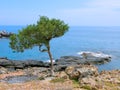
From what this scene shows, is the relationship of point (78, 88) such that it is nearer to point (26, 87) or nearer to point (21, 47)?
point (26, 87)

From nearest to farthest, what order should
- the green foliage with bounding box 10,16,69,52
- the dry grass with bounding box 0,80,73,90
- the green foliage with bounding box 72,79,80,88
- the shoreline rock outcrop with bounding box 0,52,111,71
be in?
the dry grass with bounding box 0,80,73,90 < the green foliage with bounding box 72,79,80,88 < the green foliage with bounding box 10,16,69,52 < the shoreline rock outcrop with bounding box 0,52,111,71

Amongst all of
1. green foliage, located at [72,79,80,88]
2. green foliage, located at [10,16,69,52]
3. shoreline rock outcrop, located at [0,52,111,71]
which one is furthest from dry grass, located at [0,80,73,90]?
shoreline rock outcrop, located at [0,52,111,71]

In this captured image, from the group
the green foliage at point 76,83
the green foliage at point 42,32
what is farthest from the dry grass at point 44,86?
the green foliage at point 42,32

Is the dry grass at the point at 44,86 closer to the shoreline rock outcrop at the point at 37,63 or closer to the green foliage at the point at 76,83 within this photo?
the green foliage at the point at 76,83

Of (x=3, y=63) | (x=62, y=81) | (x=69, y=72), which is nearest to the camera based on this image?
(x=62, y=81)

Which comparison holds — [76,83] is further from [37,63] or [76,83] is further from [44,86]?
[37,63]

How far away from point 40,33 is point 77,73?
25.4 ft

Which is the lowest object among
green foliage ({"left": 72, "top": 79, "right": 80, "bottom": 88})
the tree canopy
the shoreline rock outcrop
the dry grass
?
the shoreline rock outcrop

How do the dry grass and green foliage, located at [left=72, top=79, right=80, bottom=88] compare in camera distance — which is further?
green foliage, located at [left=72, top=79, right=80, bottom=88]

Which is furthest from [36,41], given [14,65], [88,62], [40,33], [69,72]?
[88,62]

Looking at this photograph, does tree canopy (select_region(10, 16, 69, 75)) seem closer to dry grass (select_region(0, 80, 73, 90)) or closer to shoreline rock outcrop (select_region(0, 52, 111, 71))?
dry grass (select_region(0, 80, 73, 90))

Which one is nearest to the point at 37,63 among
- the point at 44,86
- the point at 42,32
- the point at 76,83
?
the point at 42,32

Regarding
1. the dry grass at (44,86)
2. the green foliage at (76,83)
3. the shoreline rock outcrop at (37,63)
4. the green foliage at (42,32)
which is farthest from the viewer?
the shoreline rock outcrop at (37,63)

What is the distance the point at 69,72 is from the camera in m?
38.0
